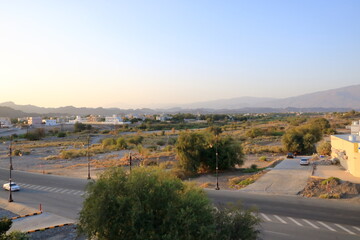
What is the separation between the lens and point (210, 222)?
32.9 ft

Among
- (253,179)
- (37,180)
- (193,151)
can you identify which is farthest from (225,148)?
(37,180)

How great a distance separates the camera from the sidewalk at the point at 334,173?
2536cm

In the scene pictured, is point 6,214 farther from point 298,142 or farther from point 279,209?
point 298,142

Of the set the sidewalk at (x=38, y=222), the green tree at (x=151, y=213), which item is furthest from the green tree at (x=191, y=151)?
the green tree at (x=151, y=213)

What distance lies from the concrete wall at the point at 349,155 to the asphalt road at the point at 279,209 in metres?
7.11

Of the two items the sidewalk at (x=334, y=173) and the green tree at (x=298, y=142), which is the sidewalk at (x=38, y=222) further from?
the green tree at (x=298, y=142)

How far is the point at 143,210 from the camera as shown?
973cm

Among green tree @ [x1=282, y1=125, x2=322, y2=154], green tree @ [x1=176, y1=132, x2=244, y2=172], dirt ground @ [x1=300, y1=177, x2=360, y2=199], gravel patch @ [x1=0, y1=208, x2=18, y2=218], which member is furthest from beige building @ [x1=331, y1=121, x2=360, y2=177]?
gravel patch @ [x1=0, y1=208, x2=18, y2=218]

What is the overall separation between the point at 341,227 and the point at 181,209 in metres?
10.4

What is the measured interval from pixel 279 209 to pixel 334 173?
37.2ft

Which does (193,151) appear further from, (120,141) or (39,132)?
(39,132)

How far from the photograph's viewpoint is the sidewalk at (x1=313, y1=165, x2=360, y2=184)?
25359mm

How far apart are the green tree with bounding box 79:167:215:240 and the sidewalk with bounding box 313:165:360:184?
62.0 feet

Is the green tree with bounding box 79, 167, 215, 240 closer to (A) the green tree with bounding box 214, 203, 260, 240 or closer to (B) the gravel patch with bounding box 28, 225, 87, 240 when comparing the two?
(A) the green tree with bounding box 214, 203, 260, 240
